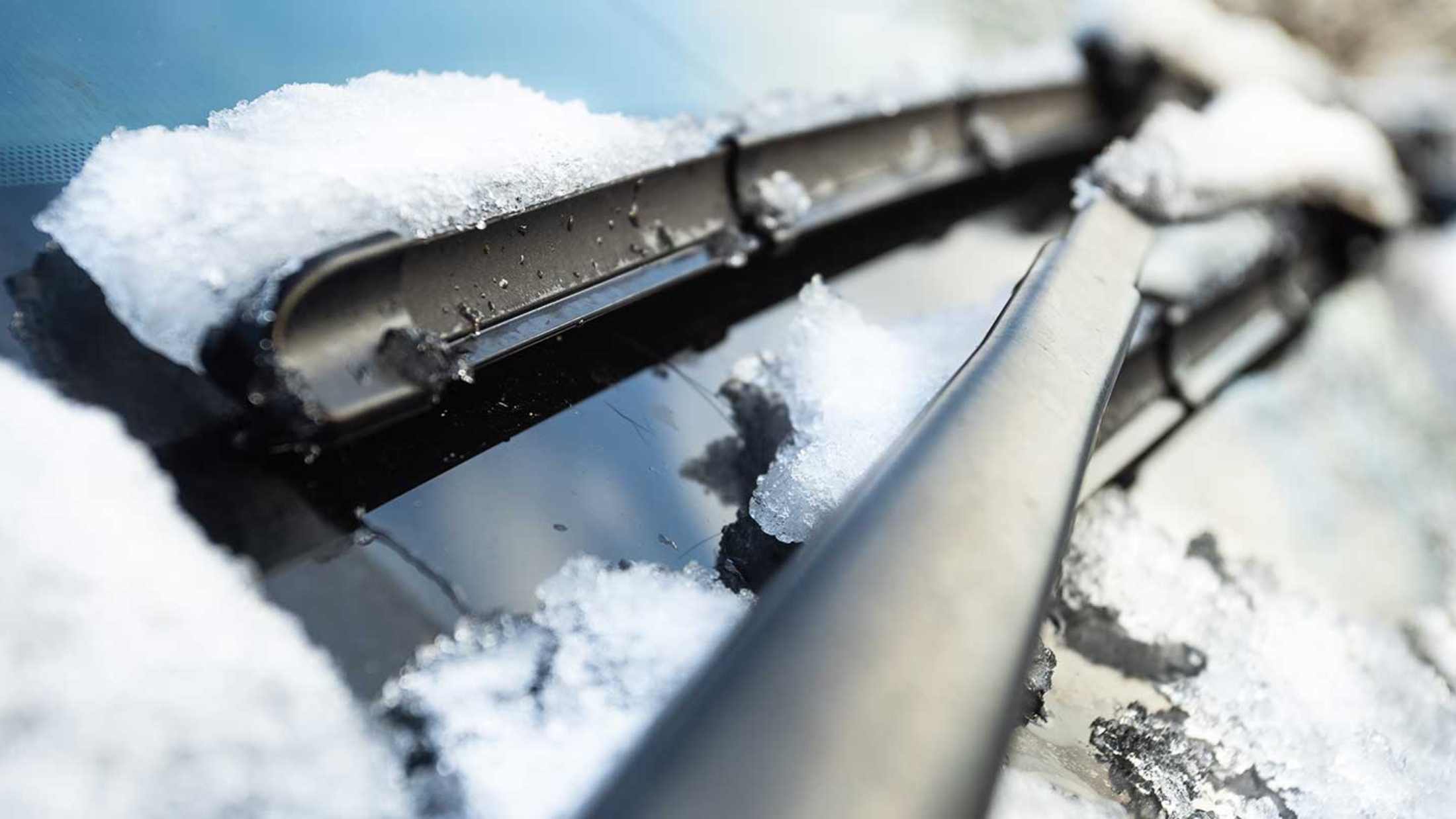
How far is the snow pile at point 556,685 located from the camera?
54 cm

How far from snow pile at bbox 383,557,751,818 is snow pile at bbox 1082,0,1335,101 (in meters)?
1.87

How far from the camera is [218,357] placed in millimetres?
658

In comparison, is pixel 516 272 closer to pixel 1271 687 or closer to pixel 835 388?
pixel 835 388

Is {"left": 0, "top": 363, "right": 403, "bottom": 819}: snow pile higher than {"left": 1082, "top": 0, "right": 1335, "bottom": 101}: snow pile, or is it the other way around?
{"left": 1082, "top": 0, "right": 1335, "bottom": 101}: snow pile

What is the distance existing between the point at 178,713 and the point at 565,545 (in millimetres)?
280

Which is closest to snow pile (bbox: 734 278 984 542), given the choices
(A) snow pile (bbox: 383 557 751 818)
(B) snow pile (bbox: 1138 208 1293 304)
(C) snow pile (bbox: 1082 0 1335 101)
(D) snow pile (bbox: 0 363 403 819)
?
(A) snow pile (bbox: 383 557 751 818)

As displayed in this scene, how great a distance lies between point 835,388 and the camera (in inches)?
35.2

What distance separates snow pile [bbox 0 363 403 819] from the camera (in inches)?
18.7

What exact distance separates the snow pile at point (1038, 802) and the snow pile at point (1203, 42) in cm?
183

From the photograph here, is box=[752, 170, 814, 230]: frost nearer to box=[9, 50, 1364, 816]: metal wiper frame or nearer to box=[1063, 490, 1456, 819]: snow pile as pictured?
box=[9, 50, 1364, 816]: metal wiper frame

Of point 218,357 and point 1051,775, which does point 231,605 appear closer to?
point 218,357

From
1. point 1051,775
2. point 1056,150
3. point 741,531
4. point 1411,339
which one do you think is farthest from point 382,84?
point 1411,339

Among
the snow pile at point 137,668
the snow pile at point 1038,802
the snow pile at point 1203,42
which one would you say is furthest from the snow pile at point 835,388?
the snow pile at point 1203,42

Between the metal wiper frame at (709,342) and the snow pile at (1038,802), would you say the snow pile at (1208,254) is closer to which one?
the metal wiper frame at (709,342)
